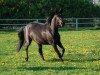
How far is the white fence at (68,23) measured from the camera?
120ft

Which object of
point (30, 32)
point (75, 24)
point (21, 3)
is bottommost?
point (75, 24)

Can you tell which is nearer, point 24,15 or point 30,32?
point 30,32

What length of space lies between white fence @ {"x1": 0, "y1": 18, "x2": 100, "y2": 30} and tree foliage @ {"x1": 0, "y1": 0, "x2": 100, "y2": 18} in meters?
0.90

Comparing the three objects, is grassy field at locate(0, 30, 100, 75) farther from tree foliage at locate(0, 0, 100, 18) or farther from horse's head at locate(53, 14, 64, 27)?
tree foliage at locate(0, 0, 100, 18)

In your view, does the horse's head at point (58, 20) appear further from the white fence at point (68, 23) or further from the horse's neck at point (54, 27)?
the white fence at point (68, 23)

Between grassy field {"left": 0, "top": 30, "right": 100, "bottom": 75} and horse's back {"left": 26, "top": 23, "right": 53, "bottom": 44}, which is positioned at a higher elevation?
horse's back {"left": 26, "top": 23, "right": 53, "bottom": 44}

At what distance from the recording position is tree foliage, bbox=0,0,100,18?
3781 cm

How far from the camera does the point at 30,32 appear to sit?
14664 millimetres

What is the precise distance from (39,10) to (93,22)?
19.6 feet

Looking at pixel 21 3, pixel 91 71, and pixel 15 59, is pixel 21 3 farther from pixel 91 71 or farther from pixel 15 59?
pixel 91 71

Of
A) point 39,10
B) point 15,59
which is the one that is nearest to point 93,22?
point 39,10

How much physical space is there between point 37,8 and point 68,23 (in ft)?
12.1

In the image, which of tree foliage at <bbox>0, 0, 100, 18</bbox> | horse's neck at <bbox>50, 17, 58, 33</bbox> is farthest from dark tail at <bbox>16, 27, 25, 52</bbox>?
tree foliage at <bbox>0, 0, 100, 18</bbox>

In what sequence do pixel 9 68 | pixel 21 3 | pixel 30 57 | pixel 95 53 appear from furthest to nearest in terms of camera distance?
pixel 21 3, pixel 95 53, pixel 30 57, pixel 9 68
